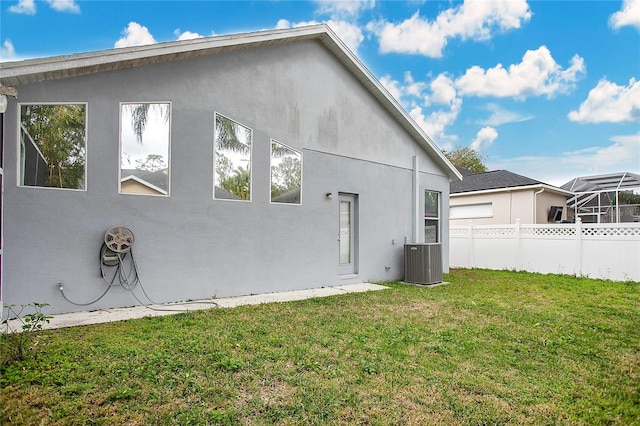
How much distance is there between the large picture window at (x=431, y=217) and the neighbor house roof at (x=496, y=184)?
504 cm

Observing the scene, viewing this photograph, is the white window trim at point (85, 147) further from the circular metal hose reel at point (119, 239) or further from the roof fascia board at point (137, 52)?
the circular metal hose reel at point (119, 239)

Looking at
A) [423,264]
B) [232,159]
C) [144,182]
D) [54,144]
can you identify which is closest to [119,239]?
[144,182]

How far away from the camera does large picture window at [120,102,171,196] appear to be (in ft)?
17.8

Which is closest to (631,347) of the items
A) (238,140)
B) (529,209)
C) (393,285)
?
(393,285)

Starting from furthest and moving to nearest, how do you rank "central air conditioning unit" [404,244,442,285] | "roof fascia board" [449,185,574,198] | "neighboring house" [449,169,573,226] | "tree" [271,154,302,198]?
1. "neighboring house" [449,169,573,226]
2. "roof fascia board" [449,185,574,198]
3. "central air conditioning unit" [404,244,442,285]
4. "tree" [271,154,302,198]

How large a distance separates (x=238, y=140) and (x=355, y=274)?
4330mm

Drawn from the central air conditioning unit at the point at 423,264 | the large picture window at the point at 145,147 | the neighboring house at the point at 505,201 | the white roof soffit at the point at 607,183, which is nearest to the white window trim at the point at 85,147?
the large picture window at the point at 145,147

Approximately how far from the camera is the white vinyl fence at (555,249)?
944 cm

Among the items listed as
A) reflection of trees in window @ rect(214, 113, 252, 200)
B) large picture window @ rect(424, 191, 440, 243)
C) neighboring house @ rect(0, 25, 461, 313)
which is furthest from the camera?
large picture window @ rect(424, 191, 440, 243)

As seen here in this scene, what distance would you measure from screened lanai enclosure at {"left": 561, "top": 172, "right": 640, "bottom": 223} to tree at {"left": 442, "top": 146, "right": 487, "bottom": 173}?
47.9 feet

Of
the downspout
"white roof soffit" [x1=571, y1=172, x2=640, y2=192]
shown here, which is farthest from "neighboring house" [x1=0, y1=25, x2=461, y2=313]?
"white roof soffit" [x1=571, y1=172, x2=640, y2=192]

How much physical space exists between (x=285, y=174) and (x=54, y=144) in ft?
12.9

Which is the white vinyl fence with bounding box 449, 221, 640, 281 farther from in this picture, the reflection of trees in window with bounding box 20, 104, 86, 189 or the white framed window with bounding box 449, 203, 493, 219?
the reflection of trees in window with bounding box 20, 104, 86, 189

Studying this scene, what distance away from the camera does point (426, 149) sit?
10828mm
